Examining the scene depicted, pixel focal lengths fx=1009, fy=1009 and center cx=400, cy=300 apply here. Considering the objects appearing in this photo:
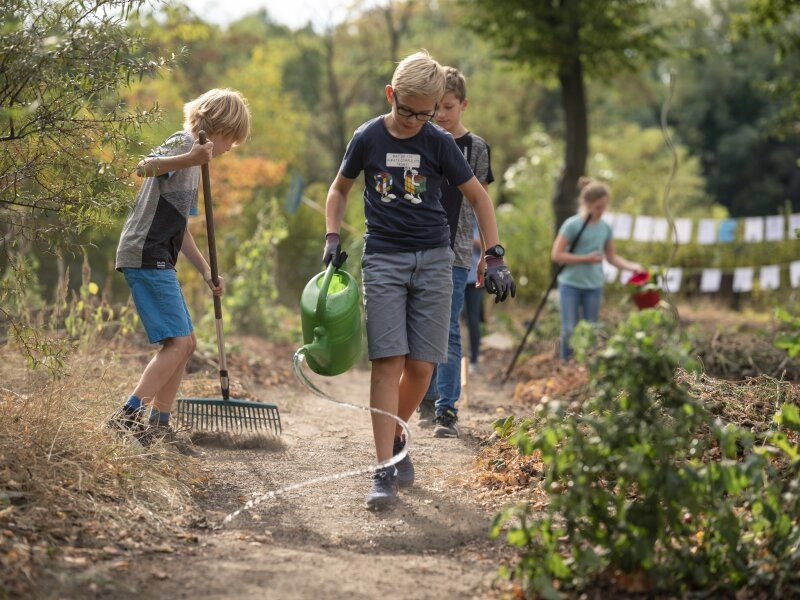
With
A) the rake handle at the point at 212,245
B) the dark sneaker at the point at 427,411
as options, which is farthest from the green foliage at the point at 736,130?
the rake handle at the point at 212,245

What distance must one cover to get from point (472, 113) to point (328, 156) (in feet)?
13.7

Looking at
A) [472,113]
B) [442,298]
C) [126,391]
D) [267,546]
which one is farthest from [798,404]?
[472,113]

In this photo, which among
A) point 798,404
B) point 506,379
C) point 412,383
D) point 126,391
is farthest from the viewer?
point 506,379

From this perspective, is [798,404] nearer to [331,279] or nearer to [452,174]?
[452,174]

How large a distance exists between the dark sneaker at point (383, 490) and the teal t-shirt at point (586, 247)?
403 centimetres

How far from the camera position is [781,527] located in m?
2.96

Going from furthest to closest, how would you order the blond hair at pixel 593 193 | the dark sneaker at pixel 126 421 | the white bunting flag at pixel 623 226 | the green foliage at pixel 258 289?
1. the white bunting flag at pixel 623 226
2. the green foliage at pixel 258 289
3. the blond hair at pixel 593 193
4. the dark sneaker at pixel 126 421

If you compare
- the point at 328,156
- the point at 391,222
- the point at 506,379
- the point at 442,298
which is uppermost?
the point at 328,156

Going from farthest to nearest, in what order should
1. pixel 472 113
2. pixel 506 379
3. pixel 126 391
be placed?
pixel 472 113, pixel 506 379, pixel 126 391

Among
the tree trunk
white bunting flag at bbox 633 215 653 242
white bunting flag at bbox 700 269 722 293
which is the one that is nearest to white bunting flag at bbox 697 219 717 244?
white bunting flag at bbox 633 215 653 242

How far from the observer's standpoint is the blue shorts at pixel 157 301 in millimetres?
4430

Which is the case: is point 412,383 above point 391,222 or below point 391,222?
below

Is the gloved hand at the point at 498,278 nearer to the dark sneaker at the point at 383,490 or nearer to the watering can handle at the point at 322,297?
the watering can handle at the point at 322,297

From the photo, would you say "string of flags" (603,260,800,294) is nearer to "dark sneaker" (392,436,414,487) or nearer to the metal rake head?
the metal rake head
